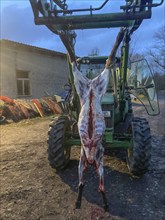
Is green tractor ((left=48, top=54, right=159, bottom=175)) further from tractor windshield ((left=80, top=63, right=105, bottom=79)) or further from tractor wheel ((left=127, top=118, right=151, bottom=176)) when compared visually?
tractor windshield ((left=80, top=63, right=105, bottom=79))

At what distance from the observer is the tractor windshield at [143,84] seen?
5.50 meters

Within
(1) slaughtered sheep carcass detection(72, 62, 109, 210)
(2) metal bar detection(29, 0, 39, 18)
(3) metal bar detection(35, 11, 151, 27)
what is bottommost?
(1) slaughtered sheep carcass detection(72, 62, 109, 210)

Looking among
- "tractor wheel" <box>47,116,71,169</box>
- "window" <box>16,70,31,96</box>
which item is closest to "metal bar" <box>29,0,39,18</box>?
"tractor wheel" <box>47,116,71,169</box>

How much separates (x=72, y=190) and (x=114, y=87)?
1.92 meters

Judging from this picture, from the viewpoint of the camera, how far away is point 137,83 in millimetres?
5695

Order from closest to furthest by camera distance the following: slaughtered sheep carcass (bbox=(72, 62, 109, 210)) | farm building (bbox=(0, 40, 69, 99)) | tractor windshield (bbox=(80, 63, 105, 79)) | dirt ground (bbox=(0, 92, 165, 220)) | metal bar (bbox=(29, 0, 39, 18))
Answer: slaughtered sheep carcass (bbox=(72, 62, 109, 210))
metal bar (bbox=(29, 0, 39, 18))
dirt ground (bbox=(0, 92, 165, 220))
tractor windshield (bbox=(80, 63, 105, 79))
farm building (bbox=(0, 40, 69, 99))

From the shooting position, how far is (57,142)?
16.9 feet

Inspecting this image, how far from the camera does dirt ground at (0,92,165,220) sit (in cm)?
400

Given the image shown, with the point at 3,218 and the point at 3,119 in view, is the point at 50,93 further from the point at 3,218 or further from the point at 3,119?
the point at 3,218

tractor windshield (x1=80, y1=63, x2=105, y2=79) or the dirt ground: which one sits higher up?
tractor windshield (x1=80, y1=63, x2=105, y2=79)

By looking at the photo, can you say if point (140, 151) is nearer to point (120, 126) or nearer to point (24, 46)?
point (120, 126)

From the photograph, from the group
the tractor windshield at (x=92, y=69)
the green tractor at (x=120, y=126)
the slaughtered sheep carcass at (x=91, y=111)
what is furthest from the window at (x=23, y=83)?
the slaughtered sheep carcass at (x=91, y=111)

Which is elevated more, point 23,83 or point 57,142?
point 23,83

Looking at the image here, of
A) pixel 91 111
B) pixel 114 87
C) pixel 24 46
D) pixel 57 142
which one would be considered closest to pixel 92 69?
pixel 114 87
